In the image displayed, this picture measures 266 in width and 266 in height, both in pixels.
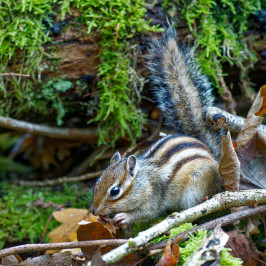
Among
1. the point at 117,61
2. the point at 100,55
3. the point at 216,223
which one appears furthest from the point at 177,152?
the point at 100,55

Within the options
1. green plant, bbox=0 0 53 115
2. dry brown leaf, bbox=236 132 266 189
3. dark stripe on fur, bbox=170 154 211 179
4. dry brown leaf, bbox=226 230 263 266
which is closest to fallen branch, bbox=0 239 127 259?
dry brown leaf, bbox=226 230 263 266

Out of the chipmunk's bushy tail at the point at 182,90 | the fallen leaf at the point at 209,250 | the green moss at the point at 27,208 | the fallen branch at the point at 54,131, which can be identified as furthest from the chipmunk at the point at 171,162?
the fallen branch at the point at 54,131

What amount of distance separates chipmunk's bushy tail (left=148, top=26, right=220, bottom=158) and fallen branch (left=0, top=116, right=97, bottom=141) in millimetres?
979

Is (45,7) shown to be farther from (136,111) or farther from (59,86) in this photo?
(136,111)

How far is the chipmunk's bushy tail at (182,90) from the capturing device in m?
2.46

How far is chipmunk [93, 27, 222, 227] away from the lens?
2.21m

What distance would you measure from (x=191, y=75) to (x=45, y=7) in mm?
1205

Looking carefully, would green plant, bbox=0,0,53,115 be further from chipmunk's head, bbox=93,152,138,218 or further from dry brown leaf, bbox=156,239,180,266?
dry brown leaf, bbox=156,239,180,266

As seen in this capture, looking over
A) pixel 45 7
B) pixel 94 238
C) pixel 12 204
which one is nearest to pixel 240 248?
pixel 94 238

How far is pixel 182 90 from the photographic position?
98.0 inches

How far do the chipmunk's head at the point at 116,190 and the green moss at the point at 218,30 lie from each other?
1.14 meters

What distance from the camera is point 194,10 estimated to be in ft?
9.24

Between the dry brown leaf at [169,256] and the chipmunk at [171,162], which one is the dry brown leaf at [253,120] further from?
the dry brown leaf at [169,256]

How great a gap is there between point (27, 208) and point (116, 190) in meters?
1.16
